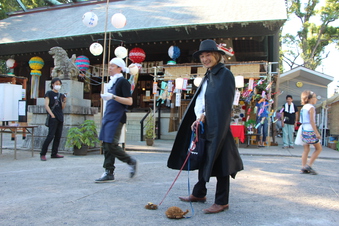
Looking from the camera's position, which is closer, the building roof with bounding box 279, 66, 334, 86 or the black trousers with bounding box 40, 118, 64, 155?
the black trousers with bounding box 40, 118, 64, 155

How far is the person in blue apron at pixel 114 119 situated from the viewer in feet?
13.2

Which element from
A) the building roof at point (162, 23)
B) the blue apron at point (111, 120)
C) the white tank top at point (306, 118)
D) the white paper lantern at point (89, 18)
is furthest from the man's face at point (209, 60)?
the building roof at point (162, 23)

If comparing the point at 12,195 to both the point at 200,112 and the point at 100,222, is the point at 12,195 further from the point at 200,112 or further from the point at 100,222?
the point at 200,112

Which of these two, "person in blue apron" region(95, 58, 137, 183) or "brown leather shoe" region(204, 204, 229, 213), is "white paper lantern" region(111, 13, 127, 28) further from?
"brown leather shoe" region(204, 204, 229, 213)

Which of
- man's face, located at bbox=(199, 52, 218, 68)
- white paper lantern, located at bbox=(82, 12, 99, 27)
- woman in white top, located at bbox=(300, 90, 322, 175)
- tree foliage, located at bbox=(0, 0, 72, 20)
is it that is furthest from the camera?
tree foliage, located at bbox=(0, 0, 72, 20)

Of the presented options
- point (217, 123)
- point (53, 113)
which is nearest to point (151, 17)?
point (53, 113)

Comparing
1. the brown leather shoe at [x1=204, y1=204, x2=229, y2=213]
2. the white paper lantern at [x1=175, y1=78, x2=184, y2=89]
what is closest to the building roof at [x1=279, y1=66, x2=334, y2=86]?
the white paper lantern at [x1=175, y1=78, x2=184, y2=89]

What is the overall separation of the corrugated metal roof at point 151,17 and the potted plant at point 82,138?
556 cm

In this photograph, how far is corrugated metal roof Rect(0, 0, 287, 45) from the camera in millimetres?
10961

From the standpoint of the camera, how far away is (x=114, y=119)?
403 centimetres

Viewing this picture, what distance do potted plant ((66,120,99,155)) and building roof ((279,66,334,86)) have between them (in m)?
14.7

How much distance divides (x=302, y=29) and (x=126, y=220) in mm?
28242

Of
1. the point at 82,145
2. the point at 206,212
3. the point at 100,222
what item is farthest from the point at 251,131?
the point at 100,222

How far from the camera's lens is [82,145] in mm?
7098
